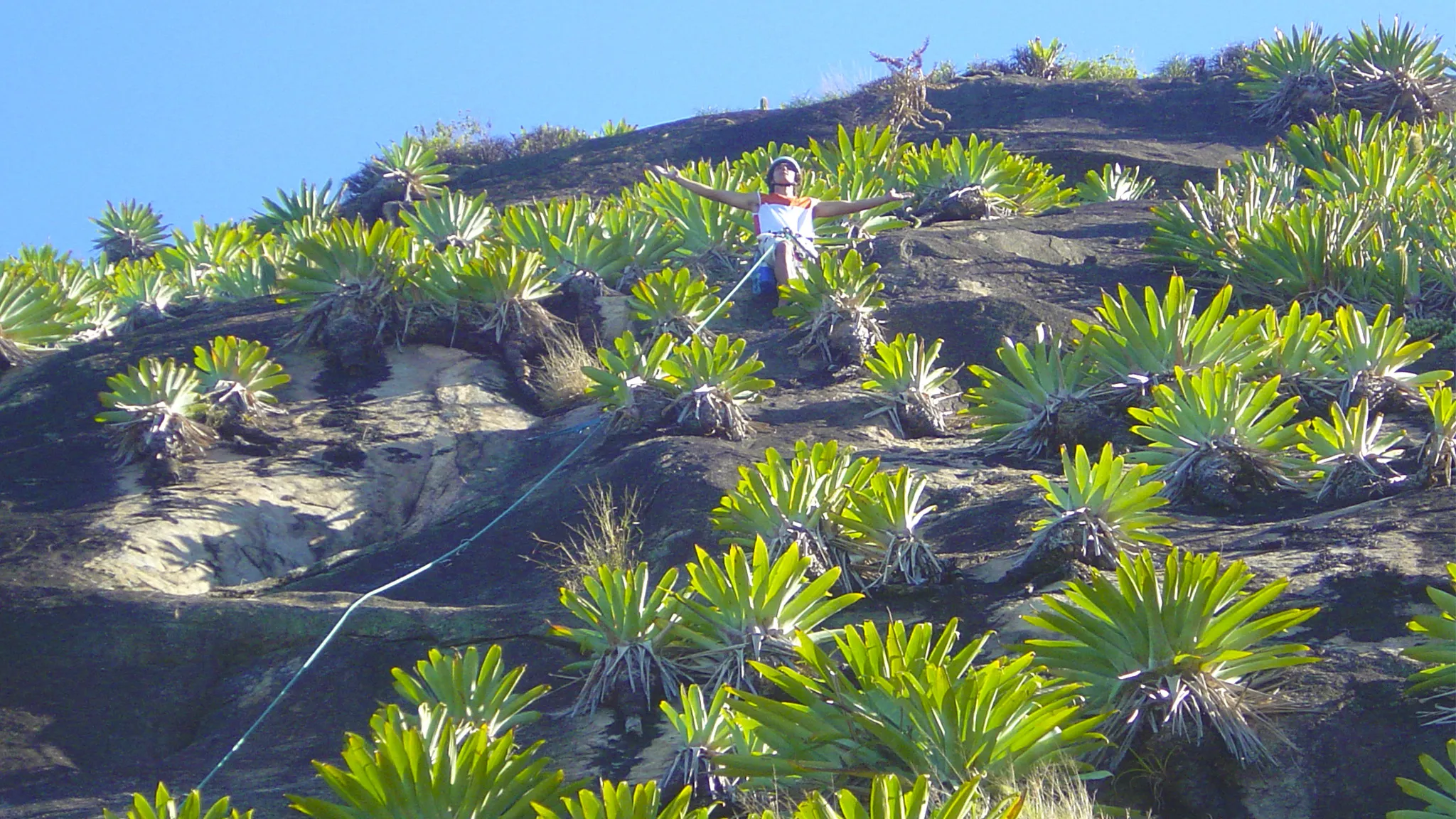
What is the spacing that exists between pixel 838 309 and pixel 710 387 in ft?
5.70

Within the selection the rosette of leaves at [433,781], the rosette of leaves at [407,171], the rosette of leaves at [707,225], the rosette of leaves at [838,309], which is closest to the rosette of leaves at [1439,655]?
the rosette of leaves at [433,781]

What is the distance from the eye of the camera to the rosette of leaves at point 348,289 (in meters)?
10.5

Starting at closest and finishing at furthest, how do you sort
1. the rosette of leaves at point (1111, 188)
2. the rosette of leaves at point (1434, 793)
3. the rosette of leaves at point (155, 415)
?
the rosette of leaves at point (1434, 793), the rosette of leaves at point (155, 415), the rosette of leaves at point (1111, 188)

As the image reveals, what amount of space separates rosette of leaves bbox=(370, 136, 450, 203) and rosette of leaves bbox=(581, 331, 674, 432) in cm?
934

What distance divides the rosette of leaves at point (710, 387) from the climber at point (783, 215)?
2260 mm

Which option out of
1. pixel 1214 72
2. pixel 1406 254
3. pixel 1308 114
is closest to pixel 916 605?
pixel 1406 254

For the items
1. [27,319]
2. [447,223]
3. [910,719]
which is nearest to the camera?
[910,719]

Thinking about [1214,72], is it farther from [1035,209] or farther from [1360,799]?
[1360,799]

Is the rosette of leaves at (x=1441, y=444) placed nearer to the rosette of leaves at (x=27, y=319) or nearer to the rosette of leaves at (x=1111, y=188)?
the rosette of leaves at (x=1111, y=188)

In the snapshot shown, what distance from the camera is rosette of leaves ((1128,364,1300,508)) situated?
257 inches

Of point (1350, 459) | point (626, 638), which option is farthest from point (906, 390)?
point (626, 638)

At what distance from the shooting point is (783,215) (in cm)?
1096

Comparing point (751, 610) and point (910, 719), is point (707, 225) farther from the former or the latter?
point (910, 719)

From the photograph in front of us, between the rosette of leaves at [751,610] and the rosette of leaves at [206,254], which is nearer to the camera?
the rosette of leaves at [751,610]
